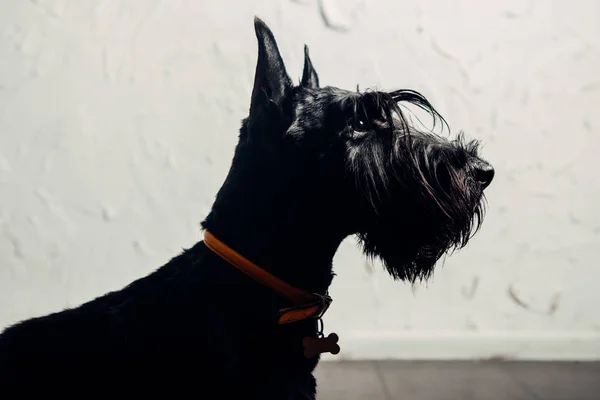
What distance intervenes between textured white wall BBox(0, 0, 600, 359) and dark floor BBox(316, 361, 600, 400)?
0.06 metres

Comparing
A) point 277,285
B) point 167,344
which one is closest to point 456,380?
point 277,285

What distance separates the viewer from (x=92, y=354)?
1135 mm

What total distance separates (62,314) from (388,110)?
888 mm

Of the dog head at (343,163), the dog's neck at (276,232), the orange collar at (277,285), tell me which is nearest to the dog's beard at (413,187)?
the dog head at (343,163)

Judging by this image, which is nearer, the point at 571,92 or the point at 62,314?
the point at 62,314

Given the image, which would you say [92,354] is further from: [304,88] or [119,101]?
[119,101]

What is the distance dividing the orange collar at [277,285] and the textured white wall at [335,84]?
82 cm

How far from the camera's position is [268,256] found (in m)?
1.21

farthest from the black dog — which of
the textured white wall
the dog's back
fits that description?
the textured white wall

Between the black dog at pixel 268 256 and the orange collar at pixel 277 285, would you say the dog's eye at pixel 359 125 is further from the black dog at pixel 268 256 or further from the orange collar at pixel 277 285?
the orange collar at pixel 277 285

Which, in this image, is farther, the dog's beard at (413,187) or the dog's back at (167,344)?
the dog's beard at (413,187)

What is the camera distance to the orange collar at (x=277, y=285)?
118cm

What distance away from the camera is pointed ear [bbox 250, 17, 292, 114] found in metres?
1.21

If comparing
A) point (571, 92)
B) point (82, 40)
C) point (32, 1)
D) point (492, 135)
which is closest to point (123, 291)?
point (82, 40)
